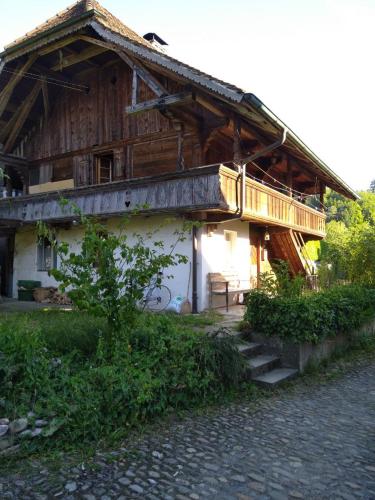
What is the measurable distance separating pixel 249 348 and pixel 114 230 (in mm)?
7371

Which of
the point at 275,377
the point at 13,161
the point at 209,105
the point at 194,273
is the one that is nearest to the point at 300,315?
the point at 275,377

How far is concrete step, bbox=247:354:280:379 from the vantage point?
6281mm

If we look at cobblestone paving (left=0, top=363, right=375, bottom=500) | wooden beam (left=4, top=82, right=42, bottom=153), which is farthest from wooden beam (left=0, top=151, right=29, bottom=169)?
cobblestone paving (left=0, top=363, right=375, bottom=500)

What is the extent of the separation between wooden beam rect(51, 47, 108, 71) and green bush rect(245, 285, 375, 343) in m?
10.1

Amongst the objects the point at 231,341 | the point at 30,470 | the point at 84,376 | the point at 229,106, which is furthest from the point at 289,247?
the point at 30,470

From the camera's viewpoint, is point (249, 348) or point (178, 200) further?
point (178, 200)

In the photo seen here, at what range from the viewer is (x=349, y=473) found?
12.2ft

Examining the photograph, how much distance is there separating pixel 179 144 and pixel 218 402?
8430 mm

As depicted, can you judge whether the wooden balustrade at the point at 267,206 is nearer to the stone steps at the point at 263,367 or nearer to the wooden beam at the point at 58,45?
the stone steps at the point at 263,367

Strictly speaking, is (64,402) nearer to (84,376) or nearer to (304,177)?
(84,376)

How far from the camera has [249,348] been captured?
6820 millimetres

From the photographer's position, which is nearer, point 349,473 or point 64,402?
point 349,473

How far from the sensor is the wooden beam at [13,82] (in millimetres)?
13328

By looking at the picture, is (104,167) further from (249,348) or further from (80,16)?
(249,348)
